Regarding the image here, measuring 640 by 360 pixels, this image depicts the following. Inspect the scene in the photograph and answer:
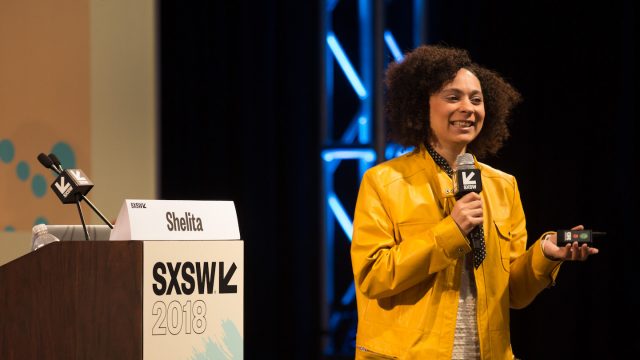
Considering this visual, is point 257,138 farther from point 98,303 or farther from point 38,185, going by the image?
point 98,303

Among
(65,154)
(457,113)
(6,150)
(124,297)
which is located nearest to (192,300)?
(124,297)

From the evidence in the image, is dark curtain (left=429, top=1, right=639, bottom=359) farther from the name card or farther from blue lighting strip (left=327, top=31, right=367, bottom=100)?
the name card

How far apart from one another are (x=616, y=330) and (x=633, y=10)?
161 cm

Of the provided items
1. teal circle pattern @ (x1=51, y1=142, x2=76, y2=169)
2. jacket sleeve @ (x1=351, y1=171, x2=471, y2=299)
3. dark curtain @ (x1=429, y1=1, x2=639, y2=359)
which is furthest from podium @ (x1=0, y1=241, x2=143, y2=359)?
dark curtain @ (x1=429, y1=1, x2=639, y2=359)

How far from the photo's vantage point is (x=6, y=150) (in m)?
3.12

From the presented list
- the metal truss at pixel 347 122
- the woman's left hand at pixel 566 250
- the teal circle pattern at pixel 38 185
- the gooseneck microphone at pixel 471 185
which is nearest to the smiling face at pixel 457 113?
the gooseneck microphone at pixel 471 185

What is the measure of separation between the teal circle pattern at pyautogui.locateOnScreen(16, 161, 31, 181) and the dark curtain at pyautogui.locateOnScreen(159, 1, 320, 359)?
1541 millimetres

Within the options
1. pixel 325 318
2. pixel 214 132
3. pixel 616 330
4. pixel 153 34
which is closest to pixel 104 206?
pixel 153 34

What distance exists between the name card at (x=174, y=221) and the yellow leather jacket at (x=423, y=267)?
1.76ft

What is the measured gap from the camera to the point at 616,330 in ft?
13.7

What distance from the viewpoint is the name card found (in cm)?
187

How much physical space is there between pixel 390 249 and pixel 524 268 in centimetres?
47

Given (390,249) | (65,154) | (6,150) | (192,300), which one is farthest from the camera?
(65,154)

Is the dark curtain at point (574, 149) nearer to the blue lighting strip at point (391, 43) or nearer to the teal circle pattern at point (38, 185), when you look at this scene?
the blue lighting strip at point (391, 43)
